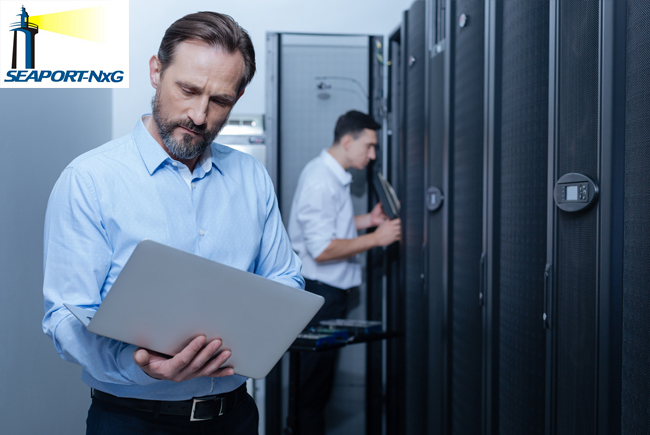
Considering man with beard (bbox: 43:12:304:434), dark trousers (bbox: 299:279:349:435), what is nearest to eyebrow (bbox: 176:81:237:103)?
man with beard (bbox: 43:12:304:434)

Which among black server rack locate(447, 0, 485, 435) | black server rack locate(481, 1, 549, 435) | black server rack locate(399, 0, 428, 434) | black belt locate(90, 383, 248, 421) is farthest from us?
black server rack locate(399, 0, 428, 434)

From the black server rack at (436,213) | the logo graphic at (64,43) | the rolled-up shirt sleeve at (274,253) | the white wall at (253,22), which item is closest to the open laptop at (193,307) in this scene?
the rolled-up shirt sleeve at (274,253)

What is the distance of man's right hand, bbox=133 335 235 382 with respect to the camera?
880 millimetres

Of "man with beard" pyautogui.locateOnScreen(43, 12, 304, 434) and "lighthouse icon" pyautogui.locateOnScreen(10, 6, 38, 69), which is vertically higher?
"lighthouse icon" pyautogui.locateOnScreen(10, 6, 38, 69)

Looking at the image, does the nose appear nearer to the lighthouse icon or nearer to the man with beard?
the man with beard

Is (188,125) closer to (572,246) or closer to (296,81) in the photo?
(572,246)

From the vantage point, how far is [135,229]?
104 cm

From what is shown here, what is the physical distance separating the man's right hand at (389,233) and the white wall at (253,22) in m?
1.03

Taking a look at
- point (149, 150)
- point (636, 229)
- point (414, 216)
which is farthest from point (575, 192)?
point (414, 216)

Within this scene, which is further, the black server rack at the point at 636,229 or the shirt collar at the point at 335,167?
the shirt collar at the point at 335,167

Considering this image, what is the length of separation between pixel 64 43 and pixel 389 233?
5.78 feet

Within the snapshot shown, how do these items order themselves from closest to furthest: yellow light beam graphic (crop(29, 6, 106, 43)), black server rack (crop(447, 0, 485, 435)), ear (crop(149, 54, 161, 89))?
ear (crop(149, 54, 161, 89)) → black server rack (crop(447, 0, 485, 435)) → yellow light beam graphic (crop(29, 6, 106, 43))

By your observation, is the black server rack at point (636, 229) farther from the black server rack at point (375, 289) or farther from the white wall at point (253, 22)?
the white wall at point (253, 22)

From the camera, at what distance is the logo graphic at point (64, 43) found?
204 cm
